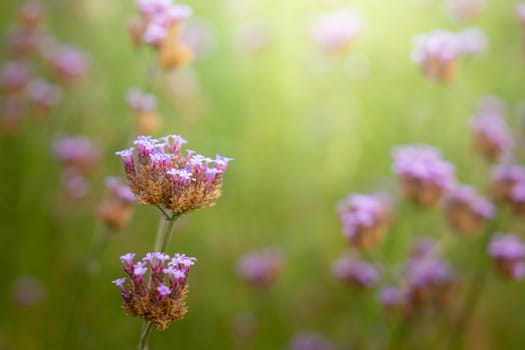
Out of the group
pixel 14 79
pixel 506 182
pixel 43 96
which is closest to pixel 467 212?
pixel 506 182

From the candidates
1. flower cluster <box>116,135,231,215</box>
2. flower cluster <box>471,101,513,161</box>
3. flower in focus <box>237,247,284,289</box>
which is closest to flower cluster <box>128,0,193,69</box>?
flower cluster <box>116,135,231,215</box>

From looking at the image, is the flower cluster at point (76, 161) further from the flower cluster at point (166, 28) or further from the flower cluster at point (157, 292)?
the flower cluster at point (157, 292)

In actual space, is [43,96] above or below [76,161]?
above

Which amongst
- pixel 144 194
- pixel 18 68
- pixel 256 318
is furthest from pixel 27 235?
pixel 144 194

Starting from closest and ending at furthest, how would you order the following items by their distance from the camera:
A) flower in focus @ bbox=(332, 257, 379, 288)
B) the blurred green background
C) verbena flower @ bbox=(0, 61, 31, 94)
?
flower in focus @ bbox=(332, 257, 379, 288)
the blurred green background
verbena flower @ bbox=(0, 61, 31, 94)

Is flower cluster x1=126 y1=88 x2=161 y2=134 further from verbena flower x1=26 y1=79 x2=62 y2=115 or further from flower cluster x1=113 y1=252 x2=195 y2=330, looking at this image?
verbena flower x1=26 y1=79 x2=62 y2=115

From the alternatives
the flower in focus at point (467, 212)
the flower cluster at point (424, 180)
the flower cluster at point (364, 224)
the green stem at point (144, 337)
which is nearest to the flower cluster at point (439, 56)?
the flower cluster at point (424, 180)

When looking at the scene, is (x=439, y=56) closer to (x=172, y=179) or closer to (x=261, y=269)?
(x=261, y=269)
